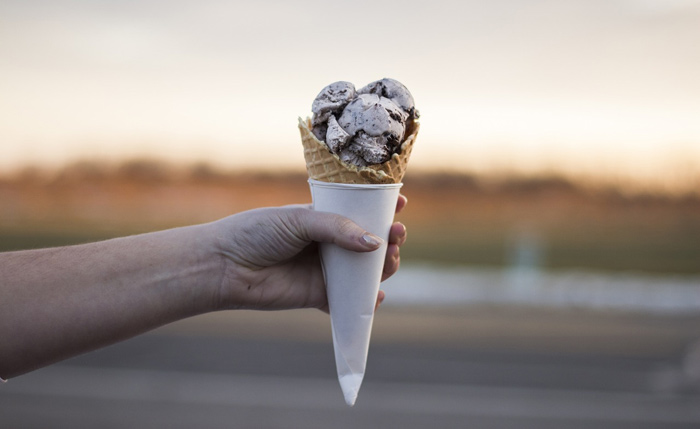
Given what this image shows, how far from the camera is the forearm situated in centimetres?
205

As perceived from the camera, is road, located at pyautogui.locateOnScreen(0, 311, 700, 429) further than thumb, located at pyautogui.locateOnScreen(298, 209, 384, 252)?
Yes

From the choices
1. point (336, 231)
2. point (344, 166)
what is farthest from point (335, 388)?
point (344, 166)

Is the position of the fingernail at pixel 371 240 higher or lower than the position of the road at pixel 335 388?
higher

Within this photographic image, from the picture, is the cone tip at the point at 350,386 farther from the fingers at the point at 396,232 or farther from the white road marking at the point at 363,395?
the white road marking at the point at 363,395

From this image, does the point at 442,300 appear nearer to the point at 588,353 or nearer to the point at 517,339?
the point at 517,339

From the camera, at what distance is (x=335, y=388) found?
7.61 metres

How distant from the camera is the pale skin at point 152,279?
2.07 meters

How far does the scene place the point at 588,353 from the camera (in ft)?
30.9

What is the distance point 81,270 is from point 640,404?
709 centimetres

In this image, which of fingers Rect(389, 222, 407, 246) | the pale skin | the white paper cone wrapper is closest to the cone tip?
the white paper cone wrapper

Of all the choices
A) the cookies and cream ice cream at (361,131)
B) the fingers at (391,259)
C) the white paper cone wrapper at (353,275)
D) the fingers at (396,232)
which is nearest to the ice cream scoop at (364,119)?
the cookies and cream ice cream at (361,131)

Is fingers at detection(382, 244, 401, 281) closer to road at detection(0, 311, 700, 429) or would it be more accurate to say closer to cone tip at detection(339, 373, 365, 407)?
cone tip at detection(339, 373, 365, 407)

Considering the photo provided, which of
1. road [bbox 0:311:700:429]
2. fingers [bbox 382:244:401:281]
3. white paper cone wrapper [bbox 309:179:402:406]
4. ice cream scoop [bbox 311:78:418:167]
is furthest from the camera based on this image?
road [bbox 0:311:700:429]

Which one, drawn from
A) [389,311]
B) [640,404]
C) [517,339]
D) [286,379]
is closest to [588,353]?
[517,339]
